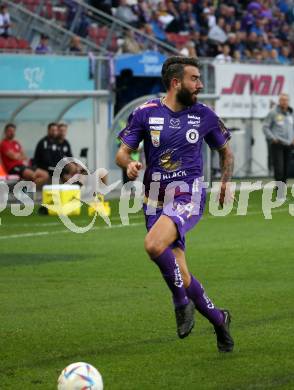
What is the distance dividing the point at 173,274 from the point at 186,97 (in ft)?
4.25

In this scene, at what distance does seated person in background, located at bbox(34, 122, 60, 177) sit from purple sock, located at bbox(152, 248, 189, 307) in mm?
14692

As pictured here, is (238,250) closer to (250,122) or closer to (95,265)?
(95,265)

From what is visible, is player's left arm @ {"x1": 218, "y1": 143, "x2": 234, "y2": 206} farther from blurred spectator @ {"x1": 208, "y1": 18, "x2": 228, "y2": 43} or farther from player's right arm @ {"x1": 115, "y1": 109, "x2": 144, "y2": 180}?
blurred spectator @ {"x1": 208, "y1": 18, "x2": 228, "y2": 43}

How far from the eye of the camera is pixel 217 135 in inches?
338

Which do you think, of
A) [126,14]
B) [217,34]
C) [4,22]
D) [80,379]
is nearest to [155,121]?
[80,379]

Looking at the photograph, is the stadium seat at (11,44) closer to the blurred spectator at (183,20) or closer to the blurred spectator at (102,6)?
the blurred spectator at (102,6)

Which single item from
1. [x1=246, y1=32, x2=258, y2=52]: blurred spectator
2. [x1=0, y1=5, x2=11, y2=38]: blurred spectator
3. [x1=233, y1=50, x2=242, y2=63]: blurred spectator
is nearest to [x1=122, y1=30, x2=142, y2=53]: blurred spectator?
[x1=0, y1=5, x2=11, y2=38]: blurred spectator

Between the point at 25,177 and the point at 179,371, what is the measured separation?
15078 mm

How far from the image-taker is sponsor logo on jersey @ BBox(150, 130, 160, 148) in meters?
→ 8.38

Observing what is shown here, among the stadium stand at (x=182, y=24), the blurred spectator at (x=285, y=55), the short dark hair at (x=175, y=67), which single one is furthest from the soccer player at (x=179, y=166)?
the blurred spectator at (x=285, y=55)

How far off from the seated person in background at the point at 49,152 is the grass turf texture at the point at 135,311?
5.34 meters

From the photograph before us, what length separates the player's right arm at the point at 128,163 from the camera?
8008 millimetres

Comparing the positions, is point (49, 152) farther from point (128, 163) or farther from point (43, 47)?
point (128, 163)

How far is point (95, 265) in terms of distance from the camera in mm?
13555
